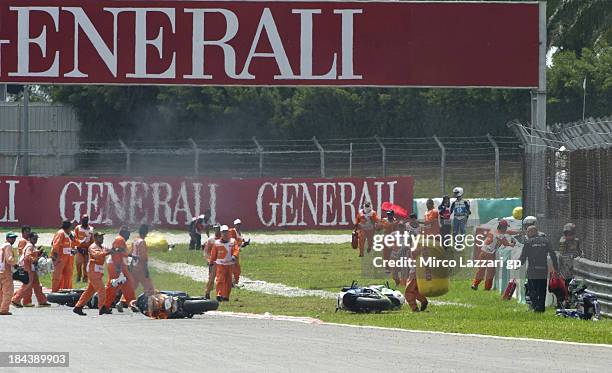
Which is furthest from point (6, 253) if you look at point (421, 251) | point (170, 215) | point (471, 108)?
point (471, 108)

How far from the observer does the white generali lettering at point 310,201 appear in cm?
4141

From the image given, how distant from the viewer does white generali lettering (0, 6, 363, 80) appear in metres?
25.5

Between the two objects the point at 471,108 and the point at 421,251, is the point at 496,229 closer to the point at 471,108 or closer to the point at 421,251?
the point at 421,251

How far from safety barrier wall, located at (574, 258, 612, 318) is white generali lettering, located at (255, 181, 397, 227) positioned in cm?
2139

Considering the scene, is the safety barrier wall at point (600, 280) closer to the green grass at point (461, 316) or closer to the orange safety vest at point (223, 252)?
the green grass at point (461, 316)

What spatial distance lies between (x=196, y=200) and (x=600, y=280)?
23371 millimetres

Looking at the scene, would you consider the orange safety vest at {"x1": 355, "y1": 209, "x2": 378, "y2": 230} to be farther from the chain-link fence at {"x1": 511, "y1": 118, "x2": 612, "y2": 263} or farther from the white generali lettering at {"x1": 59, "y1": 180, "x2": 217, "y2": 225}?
the white generali lettering at {"x1": 59, "y1": 180, "x2": 217, "y2": 225}

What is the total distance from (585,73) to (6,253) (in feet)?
96.5

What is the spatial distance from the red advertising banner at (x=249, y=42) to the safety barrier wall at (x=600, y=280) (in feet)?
21.2

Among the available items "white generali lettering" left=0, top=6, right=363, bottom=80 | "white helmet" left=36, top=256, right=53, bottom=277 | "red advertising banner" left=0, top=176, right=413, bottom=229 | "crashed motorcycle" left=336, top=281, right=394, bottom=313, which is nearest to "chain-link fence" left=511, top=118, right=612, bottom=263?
"crashed motorcycle" left=336, top=281, right=394, bottom=313

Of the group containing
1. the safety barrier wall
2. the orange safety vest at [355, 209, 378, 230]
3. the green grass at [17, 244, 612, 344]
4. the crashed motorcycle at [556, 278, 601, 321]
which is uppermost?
the orange safety vest at [355, 209, 378, 230]

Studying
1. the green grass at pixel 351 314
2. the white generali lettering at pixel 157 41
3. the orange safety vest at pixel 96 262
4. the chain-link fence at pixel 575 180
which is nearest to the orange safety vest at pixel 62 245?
the green grass at pixel 351 314

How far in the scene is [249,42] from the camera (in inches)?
1003

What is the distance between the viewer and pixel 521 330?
1703 centimetres
